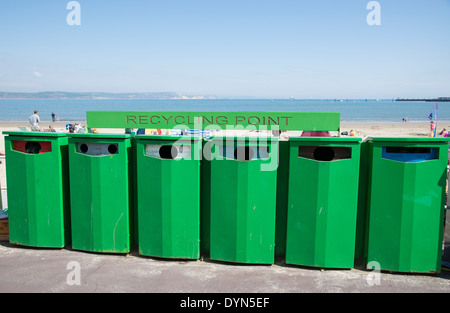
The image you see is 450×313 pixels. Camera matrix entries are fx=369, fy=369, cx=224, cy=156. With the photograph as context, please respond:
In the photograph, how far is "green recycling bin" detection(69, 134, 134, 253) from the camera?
3.85 metres

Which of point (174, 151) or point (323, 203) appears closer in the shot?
point (323, 203)

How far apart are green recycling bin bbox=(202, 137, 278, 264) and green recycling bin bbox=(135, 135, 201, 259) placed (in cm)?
18

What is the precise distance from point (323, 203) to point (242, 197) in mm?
784

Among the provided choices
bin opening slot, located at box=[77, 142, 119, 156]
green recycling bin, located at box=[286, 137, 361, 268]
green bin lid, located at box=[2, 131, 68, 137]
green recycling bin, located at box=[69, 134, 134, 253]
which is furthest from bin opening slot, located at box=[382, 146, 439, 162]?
green bin lid, located at box=[2, 131, 68, 137]

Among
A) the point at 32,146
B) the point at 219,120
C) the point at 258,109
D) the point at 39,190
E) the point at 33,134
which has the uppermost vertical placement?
the point at 258,109

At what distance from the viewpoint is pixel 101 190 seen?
153 inches

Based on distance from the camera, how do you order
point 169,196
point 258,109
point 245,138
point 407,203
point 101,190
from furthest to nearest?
1. point 258,109
2. point 101,190
3. point 169,196
4. point 245,138
5. point 407,203

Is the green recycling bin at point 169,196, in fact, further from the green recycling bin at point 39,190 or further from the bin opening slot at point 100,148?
the green recycling bin at point 39,190

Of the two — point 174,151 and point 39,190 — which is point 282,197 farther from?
point 39,190

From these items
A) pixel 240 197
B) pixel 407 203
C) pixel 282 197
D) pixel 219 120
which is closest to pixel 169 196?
pixel 240 197

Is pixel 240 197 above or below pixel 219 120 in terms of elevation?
below

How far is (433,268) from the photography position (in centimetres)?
354

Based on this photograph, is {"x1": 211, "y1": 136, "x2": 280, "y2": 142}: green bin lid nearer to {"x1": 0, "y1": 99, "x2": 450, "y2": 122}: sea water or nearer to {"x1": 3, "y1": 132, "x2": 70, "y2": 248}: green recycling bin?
{"x1": 3, "y1": 132, "x2": 70, "y2": 248}: green recycling bin

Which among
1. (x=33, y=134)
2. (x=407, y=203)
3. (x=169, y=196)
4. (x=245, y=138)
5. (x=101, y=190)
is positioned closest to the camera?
(x=407, y=203)
